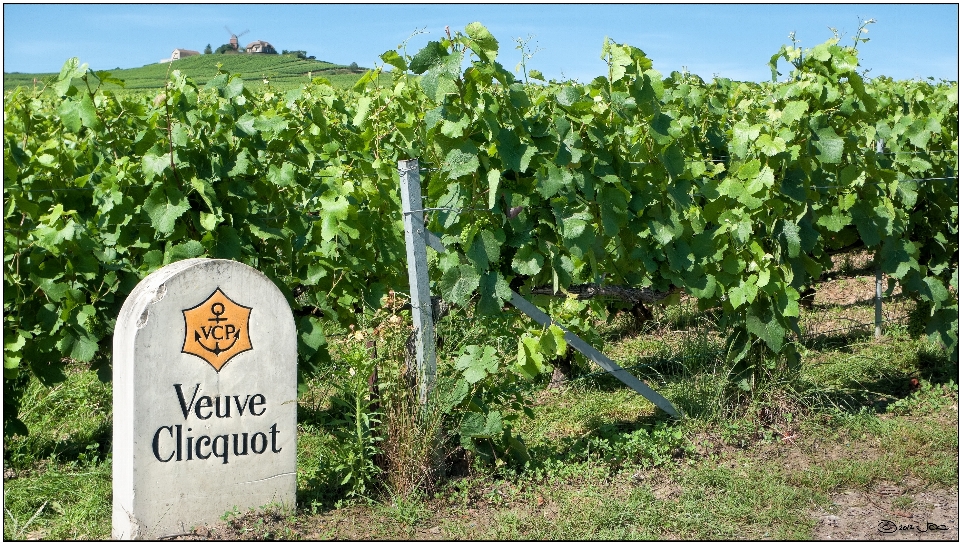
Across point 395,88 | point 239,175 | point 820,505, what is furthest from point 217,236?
point 820,505

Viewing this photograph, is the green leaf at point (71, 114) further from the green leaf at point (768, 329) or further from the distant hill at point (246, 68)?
the distant hill at point (246, 68)

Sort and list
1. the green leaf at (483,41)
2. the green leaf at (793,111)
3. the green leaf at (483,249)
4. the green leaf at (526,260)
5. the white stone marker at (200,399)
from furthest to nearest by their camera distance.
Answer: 1. the green leaf at (793,111)
2. the green leaf at (526,260)
3. the green leaf at (483,249)
4. the green leaf at (483,41)
5. the white stone marker at (200,399)

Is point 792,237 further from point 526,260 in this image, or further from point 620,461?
point 526,260

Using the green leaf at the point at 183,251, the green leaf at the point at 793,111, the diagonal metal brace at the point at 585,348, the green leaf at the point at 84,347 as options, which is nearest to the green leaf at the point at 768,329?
the diagonal metal brace at the point at 585,348

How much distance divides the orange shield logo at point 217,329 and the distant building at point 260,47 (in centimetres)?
5627

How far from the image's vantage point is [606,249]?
14.6 feet

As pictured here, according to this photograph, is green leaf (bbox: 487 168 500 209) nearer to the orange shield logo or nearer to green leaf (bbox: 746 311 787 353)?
the orange shield logo

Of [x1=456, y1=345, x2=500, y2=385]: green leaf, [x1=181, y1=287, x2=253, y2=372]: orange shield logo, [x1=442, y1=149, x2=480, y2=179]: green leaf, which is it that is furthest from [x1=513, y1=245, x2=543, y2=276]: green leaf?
[x1=181, y1=287, x2=253, y2=372]: orange shield logo

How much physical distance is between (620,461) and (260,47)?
5797 centimetres

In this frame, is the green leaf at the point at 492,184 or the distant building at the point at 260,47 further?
the distant building at the point at 260,47

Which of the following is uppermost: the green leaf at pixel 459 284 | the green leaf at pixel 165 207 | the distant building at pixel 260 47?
the distant building at pixel 260 47

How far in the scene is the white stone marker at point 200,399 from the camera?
3.32 metres

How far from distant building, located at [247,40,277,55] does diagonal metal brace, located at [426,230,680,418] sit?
55650 millimetres

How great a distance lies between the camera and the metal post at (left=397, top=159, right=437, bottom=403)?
12.4 feet
